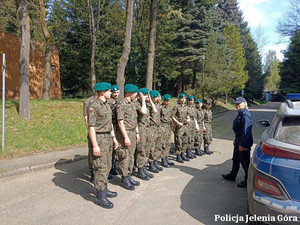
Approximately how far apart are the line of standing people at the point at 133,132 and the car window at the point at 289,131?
8.38 ft

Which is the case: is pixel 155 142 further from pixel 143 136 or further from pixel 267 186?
pixel 267 186

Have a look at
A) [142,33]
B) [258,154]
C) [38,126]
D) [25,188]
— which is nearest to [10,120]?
[38,126]

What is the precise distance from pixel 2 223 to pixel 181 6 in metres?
29.4

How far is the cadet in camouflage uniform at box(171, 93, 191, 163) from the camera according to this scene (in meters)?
7.06

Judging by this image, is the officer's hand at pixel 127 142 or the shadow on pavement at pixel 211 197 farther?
the officer's hand at pixel 127 142

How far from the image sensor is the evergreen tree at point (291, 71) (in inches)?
1419

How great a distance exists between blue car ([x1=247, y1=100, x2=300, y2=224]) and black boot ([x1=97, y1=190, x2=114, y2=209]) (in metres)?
2.16

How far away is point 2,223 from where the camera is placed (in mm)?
3500

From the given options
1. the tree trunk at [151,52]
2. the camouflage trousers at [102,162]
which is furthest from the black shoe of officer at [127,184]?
the tree trunk at [151,52]

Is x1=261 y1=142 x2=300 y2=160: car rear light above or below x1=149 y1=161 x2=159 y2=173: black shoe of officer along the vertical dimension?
above

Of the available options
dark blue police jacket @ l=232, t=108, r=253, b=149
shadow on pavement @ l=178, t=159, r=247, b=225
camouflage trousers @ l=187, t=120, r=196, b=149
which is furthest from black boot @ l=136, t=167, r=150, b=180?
camouflage trousers @ l=187, t=120, r=196, b=149

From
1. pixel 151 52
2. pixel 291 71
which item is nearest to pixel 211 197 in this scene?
pixel 151 52

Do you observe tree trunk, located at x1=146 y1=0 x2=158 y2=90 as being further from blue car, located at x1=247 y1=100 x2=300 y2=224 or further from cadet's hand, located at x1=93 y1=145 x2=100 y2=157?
blue car, located at x1=247 y1=100 x2=300 y2=224

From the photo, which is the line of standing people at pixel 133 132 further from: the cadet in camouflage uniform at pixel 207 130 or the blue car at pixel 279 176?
the blue car at pixel 279 176
